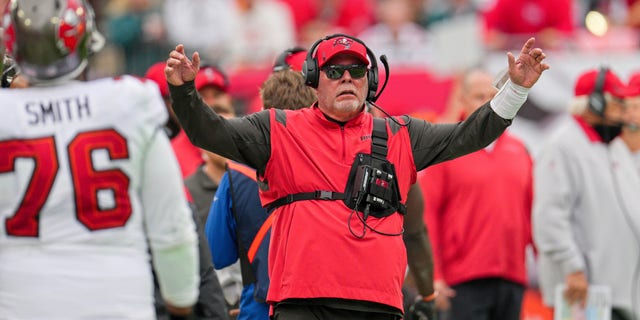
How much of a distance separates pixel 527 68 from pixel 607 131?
3285mm

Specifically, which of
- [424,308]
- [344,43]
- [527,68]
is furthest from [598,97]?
[344,43]

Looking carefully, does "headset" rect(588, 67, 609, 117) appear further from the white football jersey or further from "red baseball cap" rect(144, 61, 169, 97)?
the white football jersey

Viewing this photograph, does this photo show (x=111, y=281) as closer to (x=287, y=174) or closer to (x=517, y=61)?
(x=287, y=174)

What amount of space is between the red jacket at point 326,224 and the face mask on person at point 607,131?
334 centimetres

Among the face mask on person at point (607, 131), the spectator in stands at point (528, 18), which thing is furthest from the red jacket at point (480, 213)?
the spectator in stands at point (528, 18)

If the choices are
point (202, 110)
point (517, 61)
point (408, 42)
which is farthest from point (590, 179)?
point (408, 42)

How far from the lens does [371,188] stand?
5945 mm

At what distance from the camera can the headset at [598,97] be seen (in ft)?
30.3

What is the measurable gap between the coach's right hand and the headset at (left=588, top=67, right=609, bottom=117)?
4215 millimetres

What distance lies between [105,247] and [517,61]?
218 cm

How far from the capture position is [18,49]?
16.4 feet

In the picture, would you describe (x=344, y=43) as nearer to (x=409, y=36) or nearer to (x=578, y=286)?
(x=578, y=286)

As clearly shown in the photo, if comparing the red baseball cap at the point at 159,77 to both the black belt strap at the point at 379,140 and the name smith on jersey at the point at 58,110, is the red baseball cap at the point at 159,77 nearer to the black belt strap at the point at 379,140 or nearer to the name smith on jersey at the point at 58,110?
the black belt strap at the point at 379,140

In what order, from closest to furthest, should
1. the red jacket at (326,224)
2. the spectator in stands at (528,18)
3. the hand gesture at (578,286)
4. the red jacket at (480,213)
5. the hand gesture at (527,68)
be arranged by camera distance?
the red jacket at (326,224)
the hand gesture at (527,68)
the hand gesture at (578,286)
the red jacket at (480,213)
the spectator in stands at (528,18)
